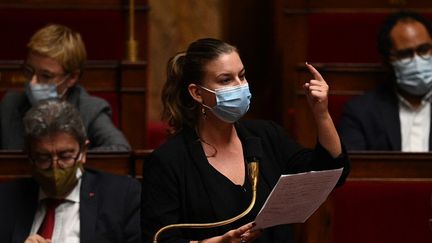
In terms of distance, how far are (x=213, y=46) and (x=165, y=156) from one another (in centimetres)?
11

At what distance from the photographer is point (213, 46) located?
3.05ft

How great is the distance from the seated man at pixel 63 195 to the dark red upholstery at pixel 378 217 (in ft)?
0.71

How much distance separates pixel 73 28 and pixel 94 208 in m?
0.56

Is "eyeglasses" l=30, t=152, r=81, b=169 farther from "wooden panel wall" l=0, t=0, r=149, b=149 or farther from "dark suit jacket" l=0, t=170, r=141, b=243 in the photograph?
"wooden panel wall" l=0, t=0, r=149, b=149

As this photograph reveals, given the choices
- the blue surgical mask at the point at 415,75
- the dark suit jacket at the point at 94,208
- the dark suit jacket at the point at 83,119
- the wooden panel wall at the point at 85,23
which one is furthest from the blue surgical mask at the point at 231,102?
the wooden panel wall at the point at 85,23

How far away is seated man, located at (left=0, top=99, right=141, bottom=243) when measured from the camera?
41.1 inches

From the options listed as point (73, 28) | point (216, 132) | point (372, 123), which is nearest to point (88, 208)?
point (216, 132)

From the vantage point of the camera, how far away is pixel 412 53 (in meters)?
1.37

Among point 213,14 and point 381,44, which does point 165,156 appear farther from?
point 213,14

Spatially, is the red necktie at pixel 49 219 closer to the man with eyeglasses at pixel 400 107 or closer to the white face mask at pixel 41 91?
the white face mask at pixel 41 91

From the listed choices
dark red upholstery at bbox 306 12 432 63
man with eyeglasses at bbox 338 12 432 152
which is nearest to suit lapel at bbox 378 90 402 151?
man with eyeglasses at bbox 338 12 432 152

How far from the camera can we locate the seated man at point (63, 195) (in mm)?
1043

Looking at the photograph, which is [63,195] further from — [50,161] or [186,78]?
[186,78]

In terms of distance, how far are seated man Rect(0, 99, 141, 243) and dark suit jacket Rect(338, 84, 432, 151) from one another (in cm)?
38
